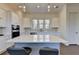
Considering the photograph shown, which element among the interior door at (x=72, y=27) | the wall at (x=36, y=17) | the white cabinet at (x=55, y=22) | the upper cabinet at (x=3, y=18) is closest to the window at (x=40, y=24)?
the wall at (x=36, y=17)

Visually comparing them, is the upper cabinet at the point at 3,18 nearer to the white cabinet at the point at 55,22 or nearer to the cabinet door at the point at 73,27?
the cabinet door at the point at 73,27

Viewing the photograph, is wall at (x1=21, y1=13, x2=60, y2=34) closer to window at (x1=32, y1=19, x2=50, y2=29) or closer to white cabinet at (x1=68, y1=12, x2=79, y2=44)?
window at (x1=32, y1=19, x2=50, y2=29)

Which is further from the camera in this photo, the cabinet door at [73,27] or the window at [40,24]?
the window at [40,24]

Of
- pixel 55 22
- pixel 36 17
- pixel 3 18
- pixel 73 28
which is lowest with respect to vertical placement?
pixel 73 28

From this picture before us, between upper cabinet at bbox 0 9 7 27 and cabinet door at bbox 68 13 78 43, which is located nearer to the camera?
upper cabinet at bbox 0 9 7 27

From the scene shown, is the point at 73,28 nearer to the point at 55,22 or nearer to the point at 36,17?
the point at 55,22

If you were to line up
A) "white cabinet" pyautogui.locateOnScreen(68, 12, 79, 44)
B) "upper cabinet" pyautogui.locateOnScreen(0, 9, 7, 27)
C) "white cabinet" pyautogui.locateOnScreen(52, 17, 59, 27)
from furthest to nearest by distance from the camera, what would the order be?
"white cabinet" pyautogui.locateOnScreen(52, 17, 59, 27) → "white cabinet" pyautogui.locateOnScreen(68, 12, 79, 44) → "upper cabinet" pyautogui.locateOnScreen(0, 9, 7, 27)

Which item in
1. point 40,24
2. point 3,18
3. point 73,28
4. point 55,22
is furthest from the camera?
point 55,22

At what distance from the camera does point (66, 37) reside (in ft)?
27.0

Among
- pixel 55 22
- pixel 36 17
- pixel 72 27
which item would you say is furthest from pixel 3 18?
pixel 55 22

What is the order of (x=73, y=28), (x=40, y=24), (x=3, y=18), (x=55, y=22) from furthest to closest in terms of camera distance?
(x=55, y=22), (x=40, y=24), (x=73, y=28), (x=3, y=18)

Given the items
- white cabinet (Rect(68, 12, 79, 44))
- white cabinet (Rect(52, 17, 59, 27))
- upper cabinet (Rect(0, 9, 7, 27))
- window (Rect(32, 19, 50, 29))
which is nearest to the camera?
upper cabinet (Rect(0, 9, 7, 27))

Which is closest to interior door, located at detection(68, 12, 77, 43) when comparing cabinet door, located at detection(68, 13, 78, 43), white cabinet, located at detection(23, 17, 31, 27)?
cabinet door, located at detection(68, 13, 78, 43)

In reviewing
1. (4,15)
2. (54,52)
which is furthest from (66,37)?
(54,52)
